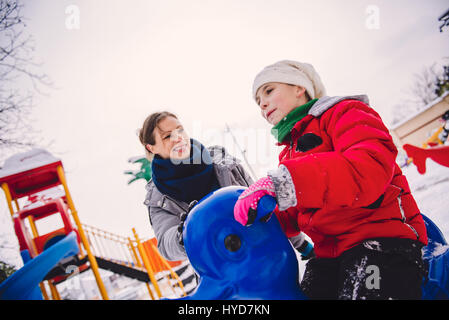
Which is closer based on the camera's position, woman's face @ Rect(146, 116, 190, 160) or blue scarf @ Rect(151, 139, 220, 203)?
blue scarf @ Rect(151, 139, 220, 203)

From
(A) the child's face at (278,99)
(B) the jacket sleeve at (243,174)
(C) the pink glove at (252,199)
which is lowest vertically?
(B) the jacket sleeve at (243,174)

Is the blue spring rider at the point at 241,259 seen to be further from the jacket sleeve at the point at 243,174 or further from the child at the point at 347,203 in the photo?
the jacket sleeve at the point at 243,174

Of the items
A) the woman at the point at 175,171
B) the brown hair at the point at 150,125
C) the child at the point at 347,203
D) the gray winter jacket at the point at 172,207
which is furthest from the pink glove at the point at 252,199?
the brown hair at the point at 150,125

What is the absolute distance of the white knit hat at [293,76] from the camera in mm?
1551

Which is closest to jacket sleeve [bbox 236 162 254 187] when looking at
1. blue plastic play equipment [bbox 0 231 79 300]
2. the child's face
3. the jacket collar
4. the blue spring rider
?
the child's face

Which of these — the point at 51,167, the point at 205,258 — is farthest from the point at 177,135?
the point at 51,167

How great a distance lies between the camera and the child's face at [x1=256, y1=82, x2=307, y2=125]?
1.43 metres

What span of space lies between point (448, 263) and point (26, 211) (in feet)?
20.0

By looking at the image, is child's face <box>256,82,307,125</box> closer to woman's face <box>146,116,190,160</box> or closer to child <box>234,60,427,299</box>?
child <box>234,60,427,299</box>

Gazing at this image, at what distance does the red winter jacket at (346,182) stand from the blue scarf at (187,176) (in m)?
0.79

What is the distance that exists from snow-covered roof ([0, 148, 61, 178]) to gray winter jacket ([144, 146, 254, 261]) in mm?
3691

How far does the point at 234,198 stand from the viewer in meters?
0.94
